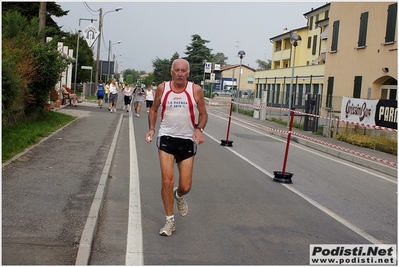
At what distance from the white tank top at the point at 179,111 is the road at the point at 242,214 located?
1.20m

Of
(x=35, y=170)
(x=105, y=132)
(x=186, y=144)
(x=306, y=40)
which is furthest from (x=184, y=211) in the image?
(x=306, y=40)

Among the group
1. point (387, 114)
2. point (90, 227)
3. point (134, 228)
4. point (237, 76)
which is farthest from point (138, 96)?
point (237, 76)

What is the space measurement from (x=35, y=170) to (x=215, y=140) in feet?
29.3

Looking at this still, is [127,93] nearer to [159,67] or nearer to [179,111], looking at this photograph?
[179,111]

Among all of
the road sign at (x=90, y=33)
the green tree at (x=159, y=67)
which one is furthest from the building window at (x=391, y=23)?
the green tree at (x=159, y=67)

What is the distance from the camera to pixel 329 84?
28.6 metres

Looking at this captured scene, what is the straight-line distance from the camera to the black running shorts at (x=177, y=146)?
19.4ft

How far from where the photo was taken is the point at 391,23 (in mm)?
22047

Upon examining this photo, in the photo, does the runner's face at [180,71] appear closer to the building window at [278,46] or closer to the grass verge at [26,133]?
the grass verge at [26,133]

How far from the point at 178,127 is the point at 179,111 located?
181 millimetres

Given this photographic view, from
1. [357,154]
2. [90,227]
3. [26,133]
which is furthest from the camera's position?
[357,154]

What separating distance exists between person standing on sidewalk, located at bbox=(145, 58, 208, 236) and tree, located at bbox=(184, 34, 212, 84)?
82.0 m

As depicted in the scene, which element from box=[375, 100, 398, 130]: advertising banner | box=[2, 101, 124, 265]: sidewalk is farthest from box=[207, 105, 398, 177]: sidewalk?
box=[2, 101, 124, 265]: sidewalk

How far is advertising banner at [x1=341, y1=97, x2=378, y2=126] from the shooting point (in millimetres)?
17530
